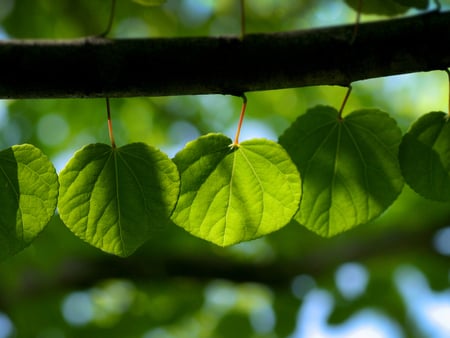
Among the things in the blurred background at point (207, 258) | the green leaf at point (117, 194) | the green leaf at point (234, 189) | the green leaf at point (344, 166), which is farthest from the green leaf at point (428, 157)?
the blurred background at point (207, 258)

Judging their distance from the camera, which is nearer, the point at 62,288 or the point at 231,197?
the point at 231,197

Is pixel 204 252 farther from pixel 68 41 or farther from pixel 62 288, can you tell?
pixel 68 41

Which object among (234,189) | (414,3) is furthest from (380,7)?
(234,189)

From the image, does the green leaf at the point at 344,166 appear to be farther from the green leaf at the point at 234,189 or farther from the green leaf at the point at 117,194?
the green leaf at the point at 117,194

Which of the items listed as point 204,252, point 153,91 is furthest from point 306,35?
point 204,252

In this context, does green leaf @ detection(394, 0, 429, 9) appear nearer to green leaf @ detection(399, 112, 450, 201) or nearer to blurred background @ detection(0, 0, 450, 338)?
green leaf @ detection(399, 112, 450, 201)

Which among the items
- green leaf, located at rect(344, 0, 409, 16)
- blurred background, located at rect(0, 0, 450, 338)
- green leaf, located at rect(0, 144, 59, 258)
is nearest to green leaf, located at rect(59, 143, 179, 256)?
green leaf, located at rect(0, 144, 59, 258)
